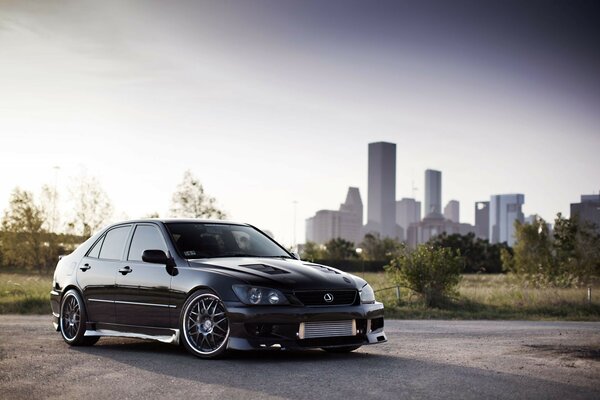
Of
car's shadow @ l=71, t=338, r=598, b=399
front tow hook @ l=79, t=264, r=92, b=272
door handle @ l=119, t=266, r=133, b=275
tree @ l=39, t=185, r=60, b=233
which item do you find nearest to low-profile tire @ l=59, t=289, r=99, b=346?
front tow hook @ l=79, t=264, r=92, b=272

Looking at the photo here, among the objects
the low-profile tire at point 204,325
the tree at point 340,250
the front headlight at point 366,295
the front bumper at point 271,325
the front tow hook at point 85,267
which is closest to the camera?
the front bumper at point 271,325

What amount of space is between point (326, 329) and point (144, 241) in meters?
2.86

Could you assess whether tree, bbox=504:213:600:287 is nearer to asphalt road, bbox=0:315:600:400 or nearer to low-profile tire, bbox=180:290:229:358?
asphalt road, bbox=0:315:600:400

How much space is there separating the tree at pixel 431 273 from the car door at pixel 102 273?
13.2 meters

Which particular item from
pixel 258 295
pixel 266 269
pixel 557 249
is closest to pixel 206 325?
pixel 258 295

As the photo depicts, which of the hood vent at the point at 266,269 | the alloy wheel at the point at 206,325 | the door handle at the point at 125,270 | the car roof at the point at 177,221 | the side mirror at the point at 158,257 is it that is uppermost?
the car roof at the point at 177,221

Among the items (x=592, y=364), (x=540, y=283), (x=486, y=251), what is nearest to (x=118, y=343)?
(x=592, y=364)

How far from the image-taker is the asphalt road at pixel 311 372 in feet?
22.9

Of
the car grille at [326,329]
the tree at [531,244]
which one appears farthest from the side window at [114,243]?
the tree at [531,244]

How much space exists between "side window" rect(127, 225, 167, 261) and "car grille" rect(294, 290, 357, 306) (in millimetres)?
2176

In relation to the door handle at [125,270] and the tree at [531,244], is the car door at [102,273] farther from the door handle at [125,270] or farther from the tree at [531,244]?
the tree at [531,244]

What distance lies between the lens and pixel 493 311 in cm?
2205

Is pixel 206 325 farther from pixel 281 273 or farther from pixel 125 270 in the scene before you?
pixel 125 270

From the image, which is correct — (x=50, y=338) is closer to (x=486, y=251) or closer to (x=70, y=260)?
(x=70, y=260)
